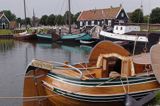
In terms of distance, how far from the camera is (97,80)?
38.8 ft

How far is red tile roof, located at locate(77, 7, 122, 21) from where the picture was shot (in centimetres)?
8244

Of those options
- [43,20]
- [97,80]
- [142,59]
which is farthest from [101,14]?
[97,80]

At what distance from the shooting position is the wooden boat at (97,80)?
39.1ft

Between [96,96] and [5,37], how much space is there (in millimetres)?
67179

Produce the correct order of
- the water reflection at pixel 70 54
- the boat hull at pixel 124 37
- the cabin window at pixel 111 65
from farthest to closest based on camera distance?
the boat hull at pixel 124 37 → the water reflection at pixel 70 54 → the cabin window at pixel 111 65

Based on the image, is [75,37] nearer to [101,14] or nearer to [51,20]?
[101,14]

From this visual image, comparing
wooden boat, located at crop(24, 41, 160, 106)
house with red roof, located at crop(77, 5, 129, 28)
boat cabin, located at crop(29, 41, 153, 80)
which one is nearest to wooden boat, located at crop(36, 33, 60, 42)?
house with red roof, located at crop(77, 5, 129, 28)

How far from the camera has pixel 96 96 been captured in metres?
11.9

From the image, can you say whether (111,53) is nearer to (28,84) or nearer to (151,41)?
(28,84)

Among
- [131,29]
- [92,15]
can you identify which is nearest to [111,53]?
[131,29]

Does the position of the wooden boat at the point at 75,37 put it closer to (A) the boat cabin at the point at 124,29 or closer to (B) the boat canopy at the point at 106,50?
(A) the boat cabin at the point at 124,29

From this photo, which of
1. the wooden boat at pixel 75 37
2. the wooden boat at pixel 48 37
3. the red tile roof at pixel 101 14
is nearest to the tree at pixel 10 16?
the red tile roof at pixel 101 14

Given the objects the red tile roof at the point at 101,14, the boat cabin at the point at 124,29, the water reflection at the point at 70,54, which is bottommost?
the water reflection at the point at 70,54

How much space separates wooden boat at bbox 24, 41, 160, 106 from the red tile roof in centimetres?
6837
